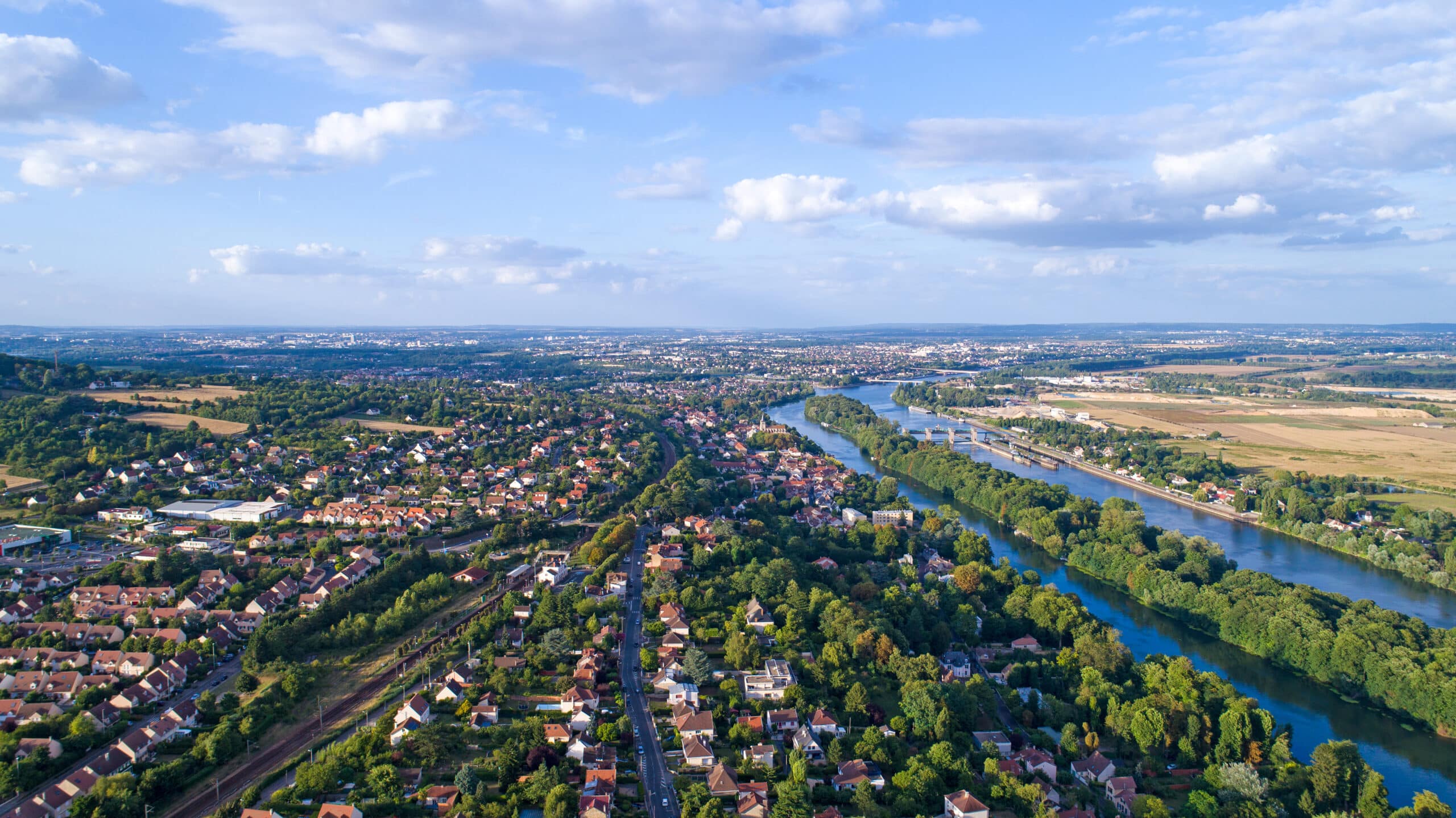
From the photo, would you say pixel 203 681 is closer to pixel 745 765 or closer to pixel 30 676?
pixel 30 676

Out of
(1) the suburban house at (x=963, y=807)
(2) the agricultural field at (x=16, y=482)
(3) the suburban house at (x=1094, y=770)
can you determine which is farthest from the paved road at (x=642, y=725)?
(2) the agricultural field at (x=16, y=482)

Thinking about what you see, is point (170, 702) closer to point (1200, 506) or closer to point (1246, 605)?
point (1246, 605)

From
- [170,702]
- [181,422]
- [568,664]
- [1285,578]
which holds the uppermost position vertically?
[181,422]

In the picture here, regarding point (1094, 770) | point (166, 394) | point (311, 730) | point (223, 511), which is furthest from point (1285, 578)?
point (166, 394)

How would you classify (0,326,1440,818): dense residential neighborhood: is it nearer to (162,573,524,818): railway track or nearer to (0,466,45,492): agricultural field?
(162,573,524,818): railway track

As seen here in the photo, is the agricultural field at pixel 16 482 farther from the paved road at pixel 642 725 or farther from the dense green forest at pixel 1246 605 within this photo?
the dense green forest at pixel 1246 605

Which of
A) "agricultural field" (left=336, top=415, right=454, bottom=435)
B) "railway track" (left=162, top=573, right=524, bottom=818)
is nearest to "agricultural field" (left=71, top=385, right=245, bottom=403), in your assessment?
"agricultural field" (left=336, top=415, right=454, bottom=435)

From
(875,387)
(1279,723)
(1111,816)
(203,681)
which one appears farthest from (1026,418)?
(203,681)
